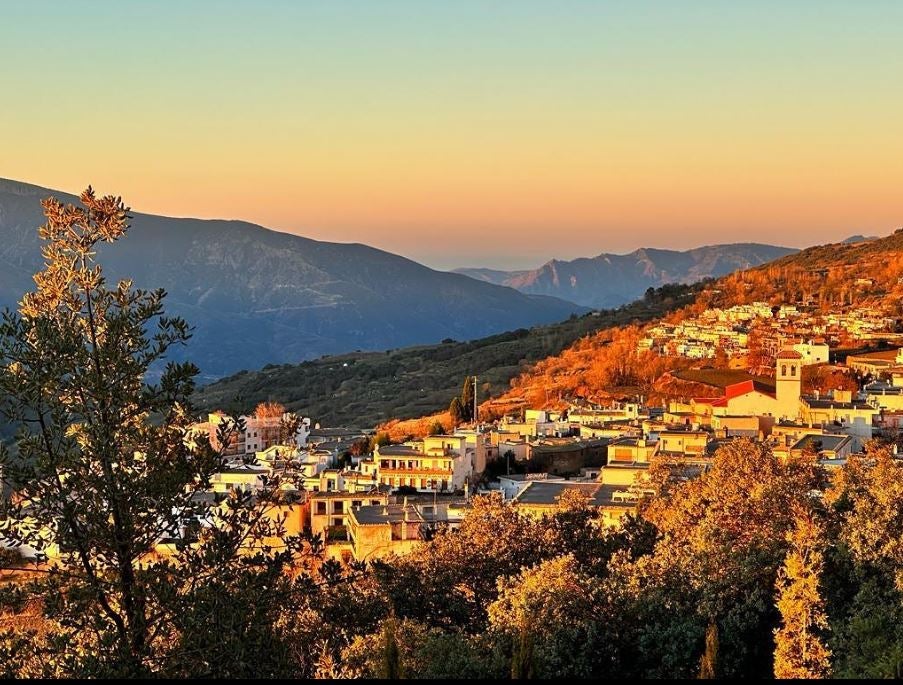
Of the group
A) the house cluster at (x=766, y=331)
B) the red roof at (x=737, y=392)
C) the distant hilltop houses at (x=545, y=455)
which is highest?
the house cluster at (x=766, y=331)

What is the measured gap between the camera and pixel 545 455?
31.8m

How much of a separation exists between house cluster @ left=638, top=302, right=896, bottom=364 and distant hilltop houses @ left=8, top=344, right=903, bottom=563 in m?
11.3

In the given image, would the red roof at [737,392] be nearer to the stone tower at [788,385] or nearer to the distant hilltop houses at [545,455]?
the distant hilltop houses at [545,455]

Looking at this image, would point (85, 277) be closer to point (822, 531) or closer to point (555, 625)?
point (555, 625)

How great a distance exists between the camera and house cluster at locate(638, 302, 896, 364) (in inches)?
2090

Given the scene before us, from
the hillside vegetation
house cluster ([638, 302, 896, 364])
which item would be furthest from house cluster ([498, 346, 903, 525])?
house cluster ([638, 302, 896, 364])

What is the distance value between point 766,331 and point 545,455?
29.7 meters

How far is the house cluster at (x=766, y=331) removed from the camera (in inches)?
2090

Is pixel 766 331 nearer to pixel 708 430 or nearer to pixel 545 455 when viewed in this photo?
pixel 708 430

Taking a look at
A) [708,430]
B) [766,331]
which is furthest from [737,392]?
[766,331]

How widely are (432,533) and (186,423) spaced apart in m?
15.8

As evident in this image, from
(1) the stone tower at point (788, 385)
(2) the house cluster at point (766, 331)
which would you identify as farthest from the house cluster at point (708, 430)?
(2) the house cluster at point (766, 331)

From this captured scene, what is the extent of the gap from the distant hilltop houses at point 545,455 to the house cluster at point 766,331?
11.3 metres

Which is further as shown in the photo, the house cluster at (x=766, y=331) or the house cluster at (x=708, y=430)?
the house cluster at (x=766, y=331)
